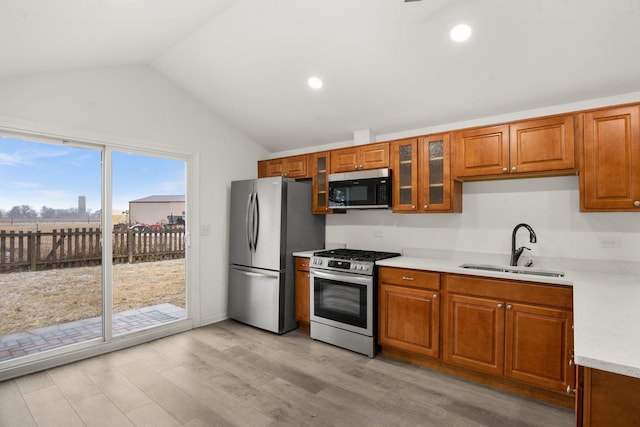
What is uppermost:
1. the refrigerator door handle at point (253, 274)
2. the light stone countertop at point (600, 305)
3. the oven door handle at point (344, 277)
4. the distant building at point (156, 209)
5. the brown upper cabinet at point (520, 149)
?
the brown upper cabinet at point (520, 149)

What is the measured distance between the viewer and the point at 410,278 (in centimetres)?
303

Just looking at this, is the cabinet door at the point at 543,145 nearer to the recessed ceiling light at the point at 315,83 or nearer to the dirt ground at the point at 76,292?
the recessed ceiling light at the point at 315,83

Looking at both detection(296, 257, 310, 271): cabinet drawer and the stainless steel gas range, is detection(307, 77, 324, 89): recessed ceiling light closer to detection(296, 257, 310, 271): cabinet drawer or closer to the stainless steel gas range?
the stainless steel gas range

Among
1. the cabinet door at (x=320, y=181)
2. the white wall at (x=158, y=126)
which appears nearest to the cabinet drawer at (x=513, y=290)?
the cabinet door at (x=320, y=181)

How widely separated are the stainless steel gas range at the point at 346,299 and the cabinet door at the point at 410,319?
0.11 meters

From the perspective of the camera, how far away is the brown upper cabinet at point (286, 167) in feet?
14.0

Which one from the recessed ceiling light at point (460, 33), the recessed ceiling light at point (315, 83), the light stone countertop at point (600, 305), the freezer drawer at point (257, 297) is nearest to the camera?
the light stone countertop at point (600, 305)

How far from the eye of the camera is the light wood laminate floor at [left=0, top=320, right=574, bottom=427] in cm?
222

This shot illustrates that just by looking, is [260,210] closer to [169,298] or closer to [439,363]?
[169,298]

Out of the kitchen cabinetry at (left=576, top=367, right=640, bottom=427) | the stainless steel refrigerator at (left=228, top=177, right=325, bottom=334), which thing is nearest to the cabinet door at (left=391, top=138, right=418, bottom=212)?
the stainless steel refrigerator at (left=228, top=177, right=325, bottom=334)

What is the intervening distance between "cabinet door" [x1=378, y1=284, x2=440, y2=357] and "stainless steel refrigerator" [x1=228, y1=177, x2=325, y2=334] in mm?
1221

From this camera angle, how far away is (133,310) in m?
3.70

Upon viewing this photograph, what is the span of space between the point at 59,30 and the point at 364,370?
3562mm

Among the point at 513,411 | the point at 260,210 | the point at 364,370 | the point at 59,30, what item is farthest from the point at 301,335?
the point at 59,30
